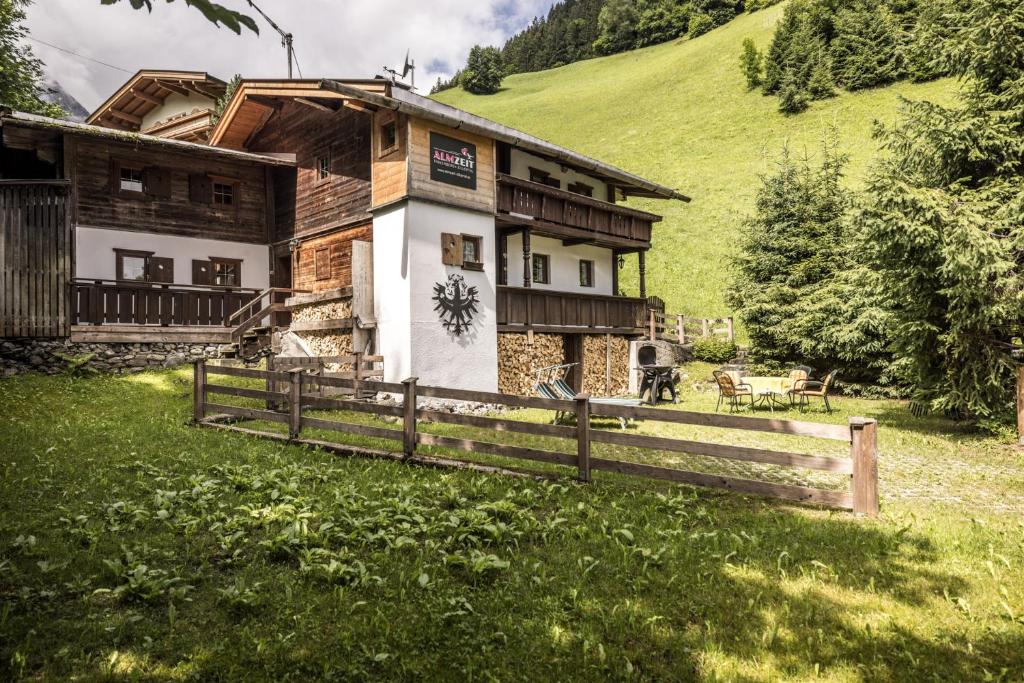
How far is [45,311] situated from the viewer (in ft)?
52.2

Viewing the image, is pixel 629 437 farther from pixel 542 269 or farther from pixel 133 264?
pixel 133 264

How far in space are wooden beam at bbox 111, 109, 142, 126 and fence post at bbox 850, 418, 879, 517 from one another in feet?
109

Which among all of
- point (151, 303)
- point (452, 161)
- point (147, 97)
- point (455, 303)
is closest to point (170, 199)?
point (151, 303)

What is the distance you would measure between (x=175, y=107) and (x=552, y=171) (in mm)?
18990

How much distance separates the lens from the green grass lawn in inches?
138

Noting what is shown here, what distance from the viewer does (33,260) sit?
52.9ft

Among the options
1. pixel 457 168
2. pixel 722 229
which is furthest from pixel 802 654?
pixel 722 229

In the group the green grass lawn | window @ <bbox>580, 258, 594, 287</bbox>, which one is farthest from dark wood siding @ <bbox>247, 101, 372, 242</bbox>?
the green grass lawn

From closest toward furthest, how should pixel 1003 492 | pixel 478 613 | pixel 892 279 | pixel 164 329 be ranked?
pixel 478 613, pixel 1003 492, pixel 892 279, pixel 164 329

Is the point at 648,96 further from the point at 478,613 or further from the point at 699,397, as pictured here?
the point at 478,613

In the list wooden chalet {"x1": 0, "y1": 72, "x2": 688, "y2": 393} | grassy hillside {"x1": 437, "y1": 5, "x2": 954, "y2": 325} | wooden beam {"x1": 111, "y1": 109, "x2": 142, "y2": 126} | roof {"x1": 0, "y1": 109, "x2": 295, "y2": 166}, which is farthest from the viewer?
grassy hillside {"x1": 437, "y1": 5, "x2": 954, "y2": 325}

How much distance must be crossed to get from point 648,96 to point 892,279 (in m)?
55.2

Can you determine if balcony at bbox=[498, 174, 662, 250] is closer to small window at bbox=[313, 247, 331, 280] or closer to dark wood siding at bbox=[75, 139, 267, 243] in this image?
small window at bbox=[313, 247, 331, 280]

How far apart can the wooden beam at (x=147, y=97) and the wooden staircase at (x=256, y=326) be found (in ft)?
46.5
